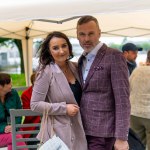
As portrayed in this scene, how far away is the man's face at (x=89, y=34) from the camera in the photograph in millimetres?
2350

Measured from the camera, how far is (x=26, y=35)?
6953mm

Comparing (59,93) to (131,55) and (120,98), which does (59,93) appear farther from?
(131,55)

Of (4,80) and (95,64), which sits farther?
(4,80)

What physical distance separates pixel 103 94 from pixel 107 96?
0.03 meters

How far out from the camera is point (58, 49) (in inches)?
90.8

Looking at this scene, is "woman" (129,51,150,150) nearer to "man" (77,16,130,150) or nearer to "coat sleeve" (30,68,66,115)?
"man" (77,16,130,150)

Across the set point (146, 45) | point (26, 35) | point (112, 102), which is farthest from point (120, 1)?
point (146, 45)

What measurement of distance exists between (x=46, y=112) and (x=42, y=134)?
16cm

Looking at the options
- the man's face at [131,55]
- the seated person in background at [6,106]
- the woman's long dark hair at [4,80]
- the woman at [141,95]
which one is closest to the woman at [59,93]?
the seated person in background at [6,106]

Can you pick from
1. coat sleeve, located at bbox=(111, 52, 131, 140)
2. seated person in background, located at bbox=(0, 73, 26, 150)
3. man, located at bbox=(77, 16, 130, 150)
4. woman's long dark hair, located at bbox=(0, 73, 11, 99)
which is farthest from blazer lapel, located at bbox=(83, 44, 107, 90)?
woman's long dark hair, located at bbox=(0, 73, 11, 99)

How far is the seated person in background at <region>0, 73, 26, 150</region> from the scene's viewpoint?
3.79 metres

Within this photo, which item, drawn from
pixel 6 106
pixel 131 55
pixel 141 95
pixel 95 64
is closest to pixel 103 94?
pixel 95 64

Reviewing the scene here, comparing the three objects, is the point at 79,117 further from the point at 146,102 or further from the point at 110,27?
the point at 110,27

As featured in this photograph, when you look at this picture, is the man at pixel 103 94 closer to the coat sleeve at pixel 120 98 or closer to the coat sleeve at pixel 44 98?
the coat sleeve at pixel 120 98
